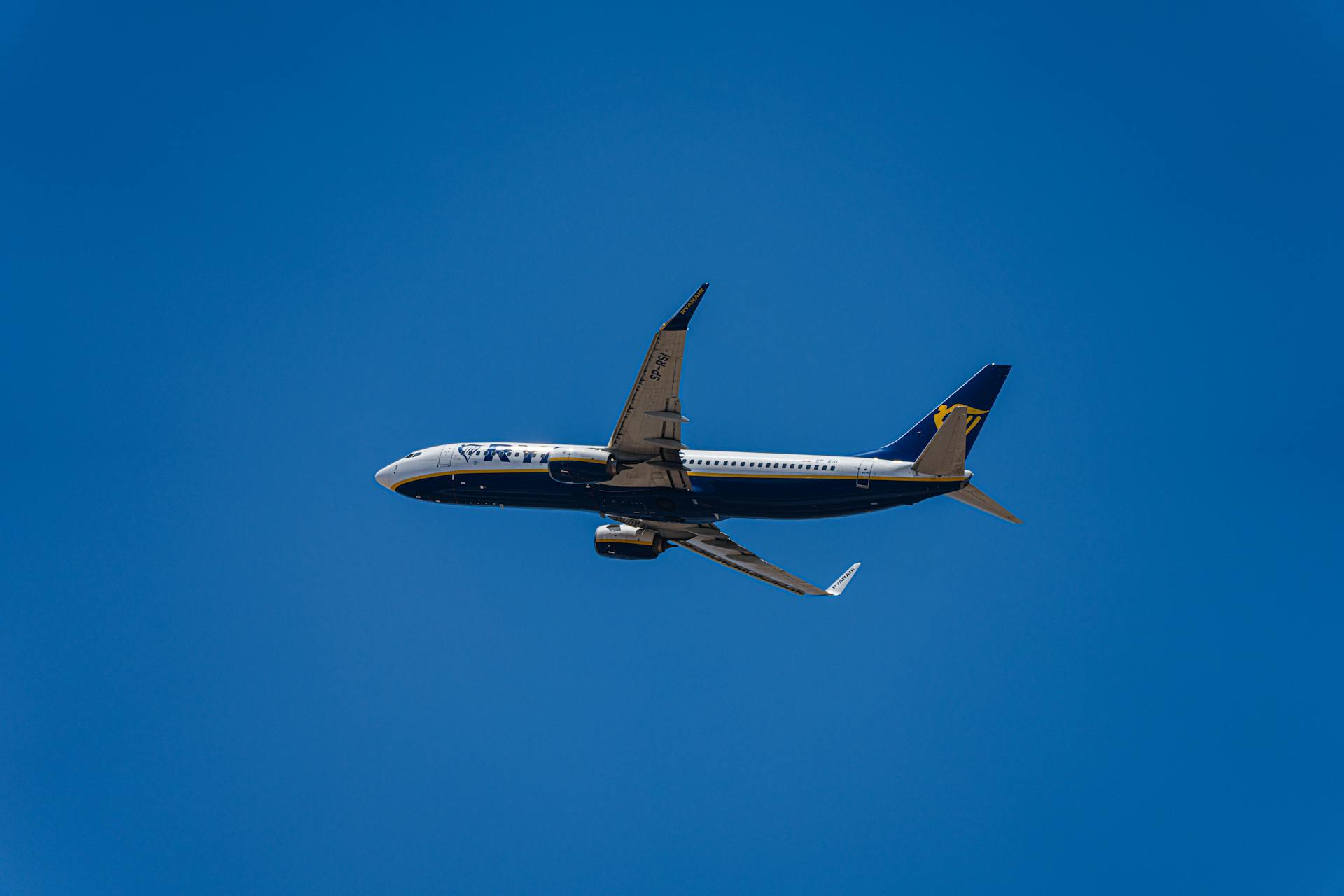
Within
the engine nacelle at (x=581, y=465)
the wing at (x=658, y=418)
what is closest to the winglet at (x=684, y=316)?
the wing at (x=658, y=418)

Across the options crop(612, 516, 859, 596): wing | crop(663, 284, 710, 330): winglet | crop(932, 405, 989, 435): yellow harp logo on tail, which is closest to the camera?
crop(663, 284, 710, 330): winglet

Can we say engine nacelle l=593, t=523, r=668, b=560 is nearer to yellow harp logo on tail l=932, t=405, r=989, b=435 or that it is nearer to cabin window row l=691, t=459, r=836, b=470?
cabin window row l=691, t=459, r=836, b=470

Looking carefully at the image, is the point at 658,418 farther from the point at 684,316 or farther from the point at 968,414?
the point at 968,414

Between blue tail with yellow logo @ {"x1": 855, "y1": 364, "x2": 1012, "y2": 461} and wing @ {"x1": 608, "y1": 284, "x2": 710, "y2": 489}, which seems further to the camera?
blue tail with yellow logo @ {"x1": 855, "y1": 364, "x2": 1012, "y2": 461}

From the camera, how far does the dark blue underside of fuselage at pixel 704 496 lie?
173 feet

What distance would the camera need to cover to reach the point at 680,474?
178 ft

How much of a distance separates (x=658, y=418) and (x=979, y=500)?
13816mm

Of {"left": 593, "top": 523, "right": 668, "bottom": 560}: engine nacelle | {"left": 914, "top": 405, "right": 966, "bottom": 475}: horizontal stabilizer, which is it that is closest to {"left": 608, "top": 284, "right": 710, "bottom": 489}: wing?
{"left": 593, "top": 523, "right": 668, "bottom": 560}: engine nacelle

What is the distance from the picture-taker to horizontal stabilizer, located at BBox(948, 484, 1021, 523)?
168 ft

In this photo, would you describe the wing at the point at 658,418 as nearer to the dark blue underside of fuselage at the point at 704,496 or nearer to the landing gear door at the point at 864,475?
the dark blue underside of fuselage at the point at 704,496

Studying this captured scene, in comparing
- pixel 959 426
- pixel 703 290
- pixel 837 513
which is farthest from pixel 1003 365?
pixel 703 290

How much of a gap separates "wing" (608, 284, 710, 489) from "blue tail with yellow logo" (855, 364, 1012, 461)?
926cm

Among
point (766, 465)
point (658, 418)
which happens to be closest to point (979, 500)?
point (766, 465)

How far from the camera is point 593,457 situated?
53812 mm
